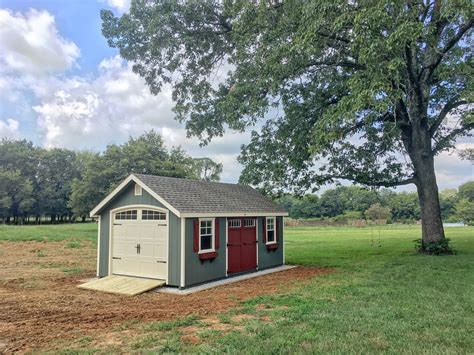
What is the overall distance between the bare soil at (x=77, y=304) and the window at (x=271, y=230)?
1.48m

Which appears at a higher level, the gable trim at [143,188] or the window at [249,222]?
the gable trim at [143,188]

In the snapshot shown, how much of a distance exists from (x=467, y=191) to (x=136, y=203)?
79.9 m

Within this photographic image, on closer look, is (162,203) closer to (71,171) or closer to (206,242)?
(206,242)

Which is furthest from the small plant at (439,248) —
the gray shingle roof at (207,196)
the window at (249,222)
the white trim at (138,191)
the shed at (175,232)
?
the white trim at (138,191)

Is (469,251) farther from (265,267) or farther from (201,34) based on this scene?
(201,34)

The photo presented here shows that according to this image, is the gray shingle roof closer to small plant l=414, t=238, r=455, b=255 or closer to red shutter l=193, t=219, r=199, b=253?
red shutter l=193, t=219, r=199, b=253

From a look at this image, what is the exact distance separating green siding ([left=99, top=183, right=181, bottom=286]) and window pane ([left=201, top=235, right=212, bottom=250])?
955mm

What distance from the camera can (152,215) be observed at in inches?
446

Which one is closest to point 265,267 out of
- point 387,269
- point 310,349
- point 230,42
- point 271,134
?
Answer: point 387,269

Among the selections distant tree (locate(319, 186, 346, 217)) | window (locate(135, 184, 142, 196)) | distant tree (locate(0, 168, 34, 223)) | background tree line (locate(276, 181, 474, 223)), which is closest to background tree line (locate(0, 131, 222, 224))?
distant tree (locate(0, 168, 34, 223))

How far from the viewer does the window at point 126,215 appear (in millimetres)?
11734

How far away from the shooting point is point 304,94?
15.9m

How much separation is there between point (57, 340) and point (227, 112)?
34.0 feet

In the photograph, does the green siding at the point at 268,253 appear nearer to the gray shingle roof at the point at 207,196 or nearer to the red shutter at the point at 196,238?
the gray shingle roof at the point at 207,196
